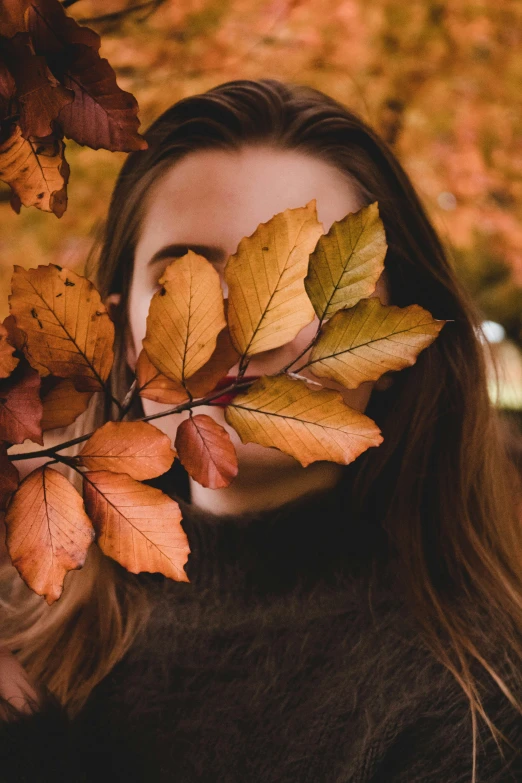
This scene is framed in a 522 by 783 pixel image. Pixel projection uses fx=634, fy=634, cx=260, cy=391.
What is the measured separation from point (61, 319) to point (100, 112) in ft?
0.32

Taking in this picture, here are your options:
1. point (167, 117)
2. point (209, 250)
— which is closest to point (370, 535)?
point (209, 250)

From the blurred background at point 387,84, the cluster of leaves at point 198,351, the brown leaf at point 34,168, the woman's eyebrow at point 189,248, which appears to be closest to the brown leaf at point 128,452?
the cluster of leaves at point 198,351

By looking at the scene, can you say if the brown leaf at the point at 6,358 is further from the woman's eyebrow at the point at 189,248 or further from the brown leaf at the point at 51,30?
the woman's eyebrow at the point at 189,248

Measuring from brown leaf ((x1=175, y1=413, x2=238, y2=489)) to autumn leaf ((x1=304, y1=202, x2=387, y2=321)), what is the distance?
0.26 feet

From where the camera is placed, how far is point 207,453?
310 mm

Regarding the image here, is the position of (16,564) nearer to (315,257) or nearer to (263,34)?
(315,257)

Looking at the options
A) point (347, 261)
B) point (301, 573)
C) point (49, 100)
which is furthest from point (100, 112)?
point (301, 573)

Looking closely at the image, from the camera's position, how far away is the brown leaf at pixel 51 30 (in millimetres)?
277

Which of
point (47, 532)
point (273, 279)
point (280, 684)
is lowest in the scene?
point (280, 684)

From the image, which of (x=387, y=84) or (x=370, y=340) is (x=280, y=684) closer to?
(x=370, y=340)

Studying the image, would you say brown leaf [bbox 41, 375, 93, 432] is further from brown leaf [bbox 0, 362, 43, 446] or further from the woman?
the woman

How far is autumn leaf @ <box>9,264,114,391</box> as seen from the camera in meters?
0.28

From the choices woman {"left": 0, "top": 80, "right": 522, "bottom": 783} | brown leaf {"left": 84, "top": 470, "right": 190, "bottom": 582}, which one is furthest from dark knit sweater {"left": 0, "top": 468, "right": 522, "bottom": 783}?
brown leaf {"left": 84, "top": 470, "right": 190, "bottom": 582}

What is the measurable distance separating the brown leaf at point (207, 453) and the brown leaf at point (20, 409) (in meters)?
0.07
